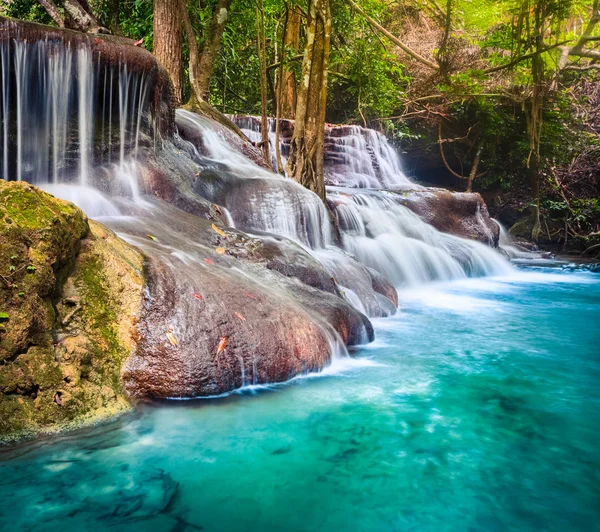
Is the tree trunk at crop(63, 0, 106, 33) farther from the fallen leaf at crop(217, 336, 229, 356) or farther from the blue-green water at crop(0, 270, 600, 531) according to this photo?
the blue-green water at crop(0, 270, 600, 531)

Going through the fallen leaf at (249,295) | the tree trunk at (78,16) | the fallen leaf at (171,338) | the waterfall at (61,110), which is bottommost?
the fallen leaf at (171,338)

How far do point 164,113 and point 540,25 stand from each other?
463 cm

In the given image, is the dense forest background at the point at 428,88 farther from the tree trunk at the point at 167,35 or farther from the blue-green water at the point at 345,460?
the blue-green water at the point at 345,460

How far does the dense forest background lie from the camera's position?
11.9 metres

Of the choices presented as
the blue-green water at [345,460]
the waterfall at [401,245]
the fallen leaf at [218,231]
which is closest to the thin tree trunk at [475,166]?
the waterfall at [401,245]

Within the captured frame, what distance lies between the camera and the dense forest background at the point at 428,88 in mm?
11852

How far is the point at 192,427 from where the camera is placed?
3033mm

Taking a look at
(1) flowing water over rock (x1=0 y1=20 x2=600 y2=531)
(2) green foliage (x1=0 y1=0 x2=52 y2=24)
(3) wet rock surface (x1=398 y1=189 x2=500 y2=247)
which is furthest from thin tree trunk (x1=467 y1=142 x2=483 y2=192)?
(2) green foliage (x1=0 y1=0 x2=52 y2=24)

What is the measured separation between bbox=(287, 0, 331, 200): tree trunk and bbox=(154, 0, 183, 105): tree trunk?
275cm

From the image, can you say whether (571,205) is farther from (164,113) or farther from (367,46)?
(164,113)

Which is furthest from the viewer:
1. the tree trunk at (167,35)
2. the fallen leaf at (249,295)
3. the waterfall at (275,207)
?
the tree trunk at (167,35)

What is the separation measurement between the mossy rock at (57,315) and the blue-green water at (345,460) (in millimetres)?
207

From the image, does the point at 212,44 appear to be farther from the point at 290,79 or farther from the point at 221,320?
the point at 221,320

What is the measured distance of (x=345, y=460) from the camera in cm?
284
